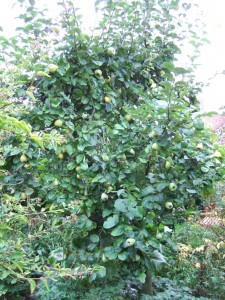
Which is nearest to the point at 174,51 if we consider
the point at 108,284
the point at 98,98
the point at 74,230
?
the point at 98,98

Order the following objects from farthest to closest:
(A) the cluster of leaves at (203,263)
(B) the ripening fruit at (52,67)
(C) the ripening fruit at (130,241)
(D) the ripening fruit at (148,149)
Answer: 1. (A) the cluster of leaves at (203,263)
2. (B) the ripening fruit at (52,67)
3. (D) the ripening fruit at (148,149)
4. (C) the ripening fruit at (130,241)

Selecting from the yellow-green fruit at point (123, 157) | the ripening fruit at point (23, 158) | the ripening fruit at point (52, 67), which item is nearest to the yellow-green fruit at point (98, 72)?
the ripening fruit at point (52, 67)

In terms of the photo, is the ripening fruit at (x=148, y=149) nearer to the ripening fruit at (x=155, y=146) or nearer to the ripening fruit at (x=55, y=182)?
the ripening fruit at (x=155, y=146)

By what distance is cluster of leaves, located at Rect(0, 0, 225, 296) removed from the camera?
6.03 feet

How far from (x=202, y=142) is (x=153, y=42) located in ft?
3.21

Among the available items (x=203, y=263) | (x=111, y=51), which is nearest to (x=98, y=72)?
(x=111, y=51)

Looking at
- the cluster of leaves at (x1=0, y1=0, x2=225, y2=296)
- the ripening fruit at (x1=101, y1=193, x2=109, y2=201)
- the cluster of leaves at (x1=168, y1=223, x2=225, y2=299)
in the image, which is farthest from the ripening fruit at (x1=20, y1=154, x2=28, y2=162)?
the cluster of leaves at (x1=168, y1=223, x2=225, y2=299)

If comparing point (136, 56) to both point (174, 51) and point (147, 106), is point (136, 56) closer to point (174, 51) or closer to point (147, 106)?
point (174, 51)

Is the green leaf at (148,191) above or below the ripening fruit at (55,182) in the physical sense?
below

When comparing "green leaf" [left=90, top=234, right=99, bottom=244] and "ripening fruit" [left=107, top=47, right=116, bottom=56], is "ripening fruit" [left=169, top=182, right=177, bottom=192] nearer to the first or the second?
"green leaf" [left=90, top=234, right=99, bottom=244]

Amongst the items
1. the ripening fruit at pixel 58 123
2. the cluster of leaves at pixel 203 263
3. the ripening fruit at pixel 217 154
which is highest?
the ripening fruit at pixel 58 123

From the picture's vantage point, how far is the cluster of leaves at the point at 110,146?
6.03ft

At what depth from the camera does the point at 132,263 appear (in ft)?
6.48

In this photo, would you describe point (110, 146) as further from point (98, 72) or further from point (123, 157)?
point (98, 72)
